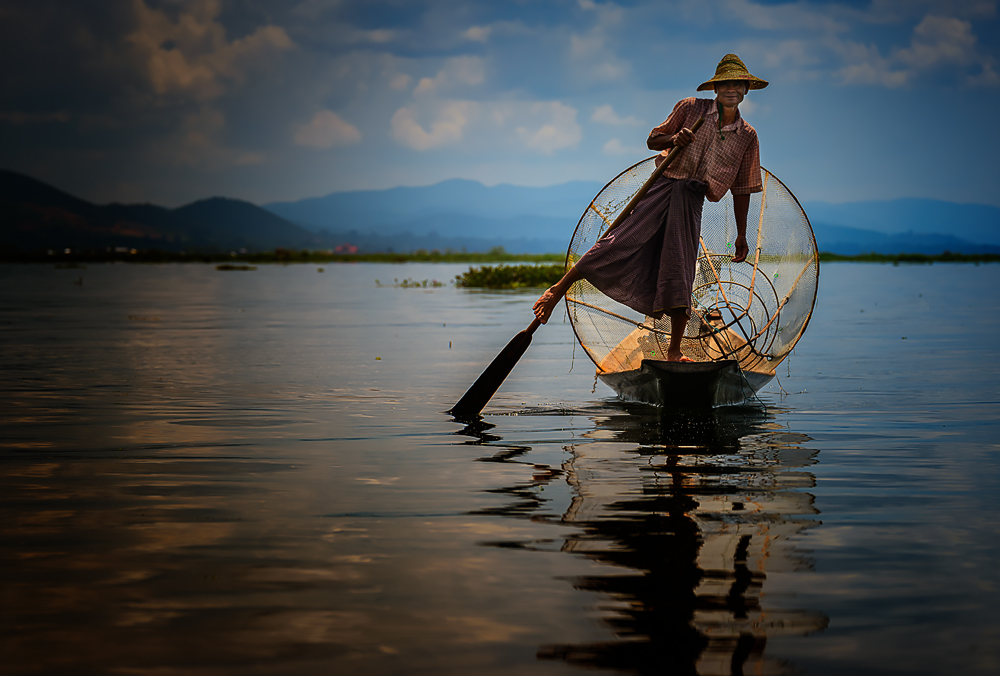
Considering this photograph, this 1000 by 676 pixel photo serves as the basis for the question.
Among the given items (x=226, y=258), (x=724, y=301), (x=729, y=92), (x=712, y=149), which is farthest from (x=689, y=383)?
(x=226, y=258)

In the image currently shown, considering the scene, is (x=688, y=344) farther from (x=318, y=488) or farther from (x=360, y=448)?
(x=318, y=488)

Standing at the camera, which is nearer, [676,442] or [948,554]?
[948,554]

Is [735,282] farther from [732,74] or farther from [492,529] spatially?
[492,529]

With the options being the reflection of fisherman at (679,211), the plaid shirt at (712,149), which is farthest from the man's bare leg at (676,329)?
the plaid shirt at (712,149)

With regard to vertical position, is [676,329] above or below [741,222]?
below

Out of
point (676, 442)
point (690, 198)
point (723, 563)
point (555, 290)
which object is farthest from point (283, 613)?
point (690, 198)

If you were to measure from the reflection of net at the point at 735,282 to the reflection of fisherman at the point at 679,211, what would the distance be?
33 centimetres

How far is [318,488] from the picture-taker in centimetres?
525

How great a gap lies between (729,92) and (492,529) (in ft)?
15.0

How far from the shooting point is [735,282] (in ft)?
27.2

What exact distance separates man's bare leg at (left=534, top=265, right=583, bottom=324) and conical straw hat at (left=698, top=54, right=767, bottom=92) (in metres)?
1.86

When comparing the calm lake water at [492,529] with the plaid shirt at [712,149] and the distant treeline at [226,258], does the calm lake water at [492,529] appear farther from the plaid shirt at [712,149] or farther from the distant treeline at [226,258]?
the distant treeline at [226,258]

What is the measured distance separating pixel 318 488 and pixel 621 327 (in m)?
4.13

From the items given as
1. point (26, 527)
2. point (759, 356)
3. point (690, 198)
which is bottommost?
point (26, 527)
